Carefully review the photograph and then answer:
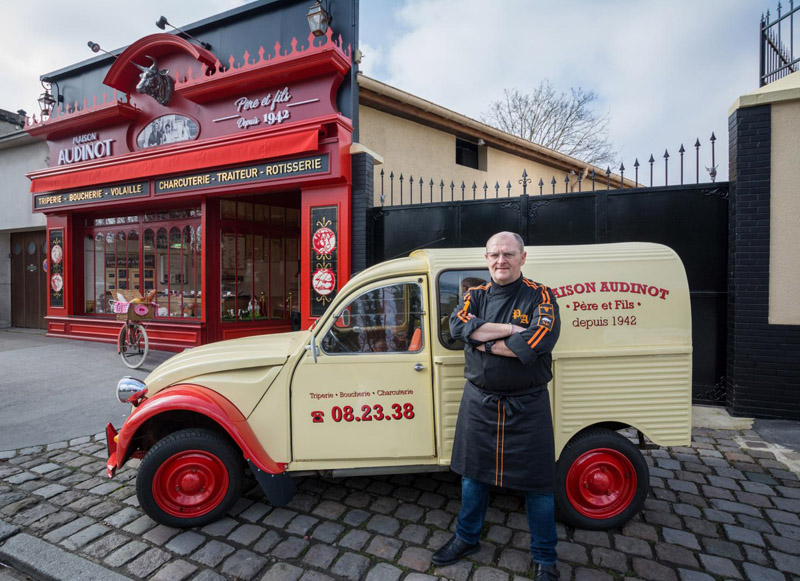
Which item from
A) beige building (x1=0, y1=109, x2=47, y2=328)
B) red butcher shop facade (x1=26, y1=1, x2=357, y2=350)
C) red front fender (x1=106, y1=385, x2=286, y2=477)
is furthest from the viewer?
beige building (x1=0, y1=109, x2=47, y2=328)

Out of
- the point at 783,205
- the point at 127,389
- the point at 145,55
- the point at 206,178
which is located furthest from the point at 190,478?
the point at 145,55

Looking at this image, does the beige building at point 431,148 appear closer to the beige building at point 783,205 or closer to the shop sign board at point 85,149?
the beige building at point 783,205

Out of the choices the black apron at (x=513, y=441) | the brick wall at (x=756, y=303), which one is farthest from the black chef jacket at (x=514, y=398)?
the brick wall at (x=756, y=303)

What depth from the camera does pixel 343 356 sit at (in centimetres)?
288

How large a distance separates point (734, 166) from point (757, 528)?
4.09m

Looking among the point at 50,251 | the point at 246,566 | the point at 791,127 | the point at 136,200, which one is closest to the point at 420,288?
the point at 246,566

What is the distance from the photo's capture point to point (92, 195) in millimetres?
8875

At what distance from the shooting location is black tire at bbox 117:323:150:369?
7.09 metres

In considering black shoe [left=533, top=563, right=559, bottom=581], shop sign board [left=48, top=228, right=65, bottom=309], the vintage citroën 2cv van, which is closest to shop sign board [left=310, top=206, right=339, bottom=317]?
the vintage citroën 2cv van

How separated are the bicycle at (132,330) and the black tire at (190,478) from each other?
16.2ft

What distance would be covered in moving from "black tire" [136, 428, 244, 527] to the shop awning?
4887mm

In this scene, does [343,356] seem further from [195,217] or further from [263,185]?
[195,217]

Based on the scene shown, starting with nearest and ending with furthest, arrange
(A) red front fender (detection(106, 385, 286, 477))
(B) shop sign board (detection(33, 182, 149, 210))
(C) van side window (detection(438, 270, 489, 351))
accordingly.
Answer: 1. (A) red front fender (detection(106, 385, 286, 477))
2. (C) van side window (detection(438, 270, 489, 351))
3. (B) shop sign board (detection(33, 182, 149, 210))

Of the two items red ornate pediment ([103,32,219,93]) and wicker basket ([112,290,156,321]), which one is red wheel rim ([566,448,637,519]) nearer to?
wicker basket ([112,290,156,321])
